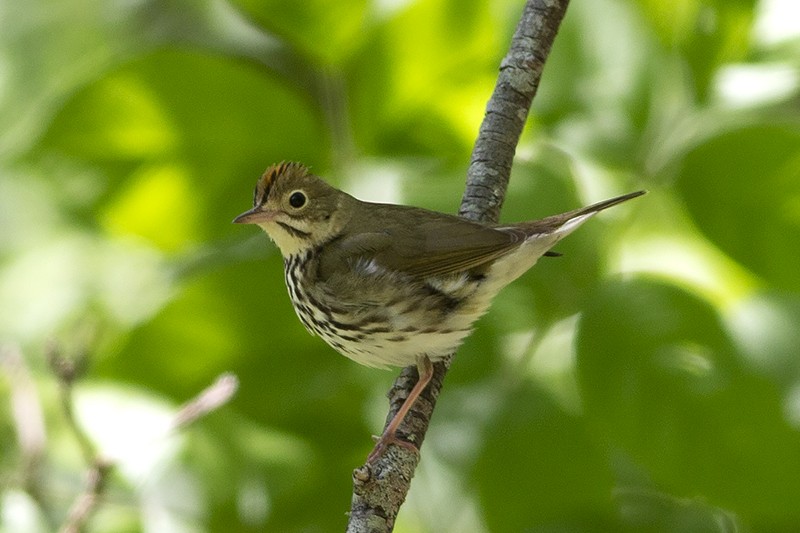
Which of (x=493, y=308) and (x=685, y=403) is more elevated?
(x=493, y=308)

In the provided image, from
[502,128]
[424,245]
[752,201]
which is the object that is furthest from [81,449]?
[752,201]

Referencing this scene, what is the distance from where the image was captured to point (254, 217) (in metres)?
2.34

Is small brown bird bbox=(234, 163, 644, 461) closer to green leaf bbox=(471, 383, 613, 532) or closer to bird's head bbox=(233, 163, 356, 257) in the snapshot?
bird's head bbox=(233, 163, 356, 257)

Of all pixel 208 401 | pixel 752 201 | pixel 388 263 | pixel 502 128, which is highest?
pixel 752 201

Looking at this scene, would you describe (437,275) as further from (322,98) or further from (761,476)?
(761,476)

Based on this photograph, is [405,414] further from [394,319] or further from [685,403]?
[685,403]

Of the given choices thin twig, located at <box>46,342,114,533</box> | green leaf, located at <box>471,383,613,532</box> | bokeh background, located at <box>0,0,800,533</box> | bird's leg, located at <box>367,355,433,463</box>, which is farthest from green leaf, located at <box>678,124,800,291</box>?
thin twig, located at <box>46,342,114,533</box>

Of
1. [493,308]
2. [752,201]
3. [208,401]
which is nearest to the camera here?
[208,401]

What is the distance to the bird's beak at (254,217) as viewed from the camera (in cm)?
230

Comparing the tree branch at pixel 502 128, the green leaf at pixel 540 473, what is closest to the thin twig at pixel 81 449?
the tree branch at pixel 502 128

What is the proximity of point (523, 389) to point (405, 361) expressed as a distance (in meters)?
0.29

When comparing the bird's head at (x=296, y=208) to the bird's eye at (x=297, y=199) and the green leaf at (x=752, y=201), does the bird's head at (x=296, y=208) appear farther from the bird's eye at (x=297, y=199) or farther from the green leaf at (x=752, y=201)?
the green leaf at (x=752, y=201)

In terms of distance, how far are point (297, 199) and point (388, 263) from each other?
30 centimetres

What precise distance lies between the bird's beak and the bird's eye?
0.26 feet
